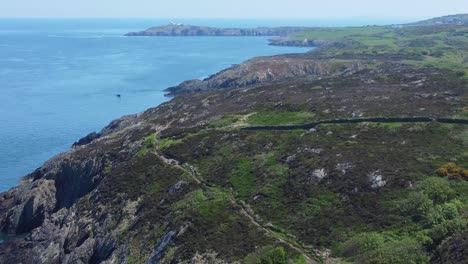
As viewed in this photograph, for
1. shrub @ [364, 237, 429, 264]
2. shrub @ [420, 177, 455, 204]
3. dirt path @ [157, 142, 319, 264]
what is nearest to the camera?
shrub @ [364, 237, 429, 264]

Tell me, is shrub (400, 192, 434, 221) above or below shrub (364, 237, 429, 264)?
above

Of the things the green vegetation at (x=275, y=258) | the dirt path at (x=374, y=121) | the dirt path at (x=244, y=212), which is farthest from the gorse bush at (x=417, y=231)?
the dirt path at (x=374, y=121)

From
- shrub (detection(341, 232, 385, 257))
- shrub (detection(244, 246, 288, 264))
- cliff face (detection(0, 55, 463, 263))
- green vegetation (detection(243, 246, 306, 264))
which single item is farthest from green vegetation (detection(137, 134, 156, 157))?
shrub (detection(341, 232, 385, 257))

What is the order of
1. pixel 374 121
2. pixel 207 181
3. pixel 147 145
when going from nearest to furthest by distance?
pixel 207 181 → pixel 374 121 → pixel 147 145

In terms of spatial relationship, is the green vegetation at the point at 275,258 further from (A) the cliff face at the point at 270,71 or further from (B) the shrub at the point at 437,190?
(A) the cliff face at the point at 270,71

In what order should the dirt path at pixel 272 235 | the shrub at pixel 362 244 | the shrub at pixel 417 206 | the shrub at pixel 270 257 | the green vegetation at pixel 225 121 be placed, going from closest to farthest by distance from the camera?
the shrub at pixel 270 257, the shrub at pixel 362 244, the dirt path at pixel 272 235, the shrub at pixel 417 206, the green vegetation at pixel 225 121

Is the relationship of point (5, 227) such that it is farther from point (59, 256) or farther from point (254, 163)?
point (254, 163)

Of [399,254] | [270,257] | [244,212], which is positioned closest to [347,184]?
[244,212]

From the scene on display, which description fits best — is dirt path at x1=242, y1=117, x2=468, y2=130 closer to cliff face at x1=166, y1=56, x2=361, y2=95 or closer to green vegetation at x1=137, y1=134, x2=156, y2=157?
green vegetation at x1=137, y1=134, x2=156, y2=157

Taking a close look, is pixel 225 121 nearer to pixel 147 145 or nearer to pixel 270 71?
pixel 147 145

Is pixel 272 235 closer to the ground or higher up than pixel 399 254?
closer to the ground

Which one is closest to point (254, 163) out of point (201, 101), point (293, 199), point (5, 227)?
point (293, 199)
